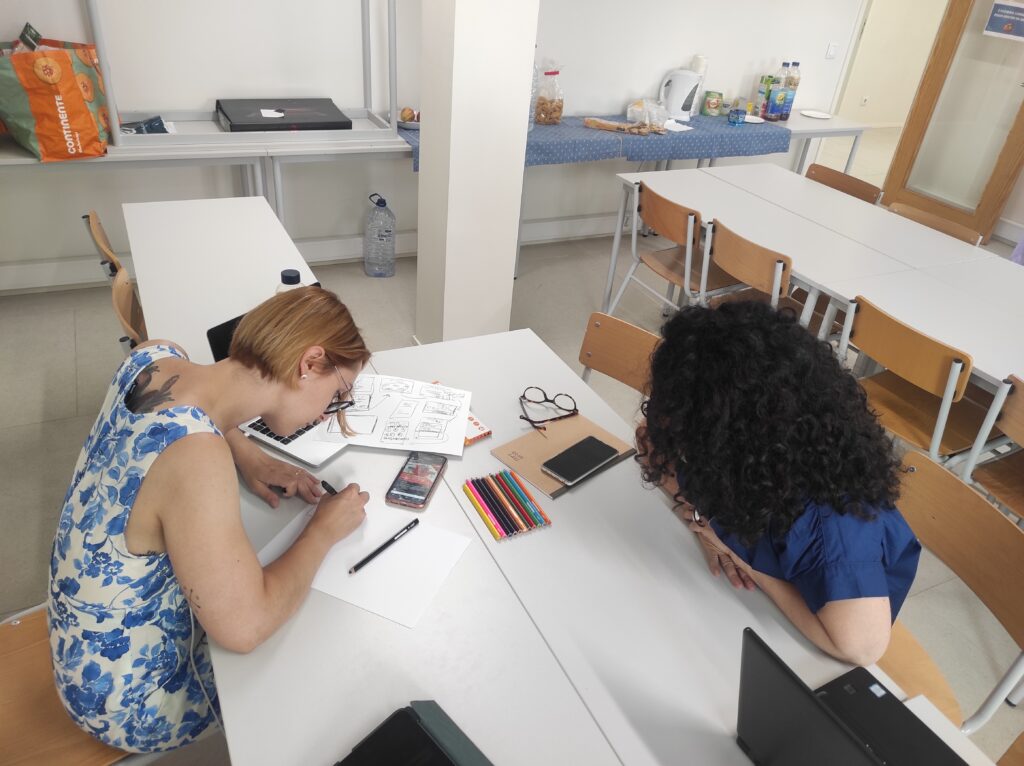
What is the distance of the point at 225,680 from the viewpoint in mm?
979

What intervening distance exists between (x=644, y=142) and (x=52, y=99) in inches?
105

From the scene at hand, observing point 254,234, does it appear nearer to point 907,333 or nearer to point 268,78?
point 268,78

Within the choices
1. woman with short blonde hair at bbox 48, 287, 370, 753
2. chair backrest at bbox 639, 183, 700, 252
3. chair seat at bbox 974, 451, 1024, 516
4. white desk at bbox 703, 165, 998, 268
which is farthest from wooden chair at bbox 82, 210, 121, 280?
white desk at bbox 703, 165, 998, 268

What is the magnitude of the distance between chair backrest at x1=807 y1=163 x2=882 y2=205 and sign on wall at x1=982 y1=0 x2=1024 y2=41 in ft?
8.02

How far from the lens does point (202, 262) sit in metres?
2.07

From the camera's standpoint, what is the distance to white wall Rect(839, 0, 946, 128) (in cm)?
708

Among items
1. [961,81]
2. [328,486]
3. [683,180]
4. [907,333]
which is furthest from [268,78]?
[961,81]

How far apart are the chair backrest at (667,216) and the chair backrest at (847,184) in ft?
3.35

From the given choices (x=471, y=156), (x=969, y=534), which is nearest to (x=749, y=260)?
(x=471, y=156)

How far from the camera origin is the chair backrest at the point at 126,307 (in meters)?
1.59

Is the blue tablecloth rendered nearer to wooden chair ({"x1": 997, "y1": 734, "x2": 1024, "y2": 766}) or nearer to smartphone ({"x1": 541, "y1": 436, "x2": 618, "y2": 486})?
smartphone ({"x1": 541, "y1": 436, "x2": 618, "y2": 486})

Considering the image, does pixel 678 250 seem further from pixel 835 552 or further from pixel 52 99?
pixel 52 99

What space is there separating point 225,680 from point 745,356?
34.8 inches

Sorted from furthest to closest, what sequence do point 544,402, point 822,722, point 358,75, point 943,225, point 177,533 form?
point 358,75
point 943,225
point 544,402
point 177,533
point 822,722
